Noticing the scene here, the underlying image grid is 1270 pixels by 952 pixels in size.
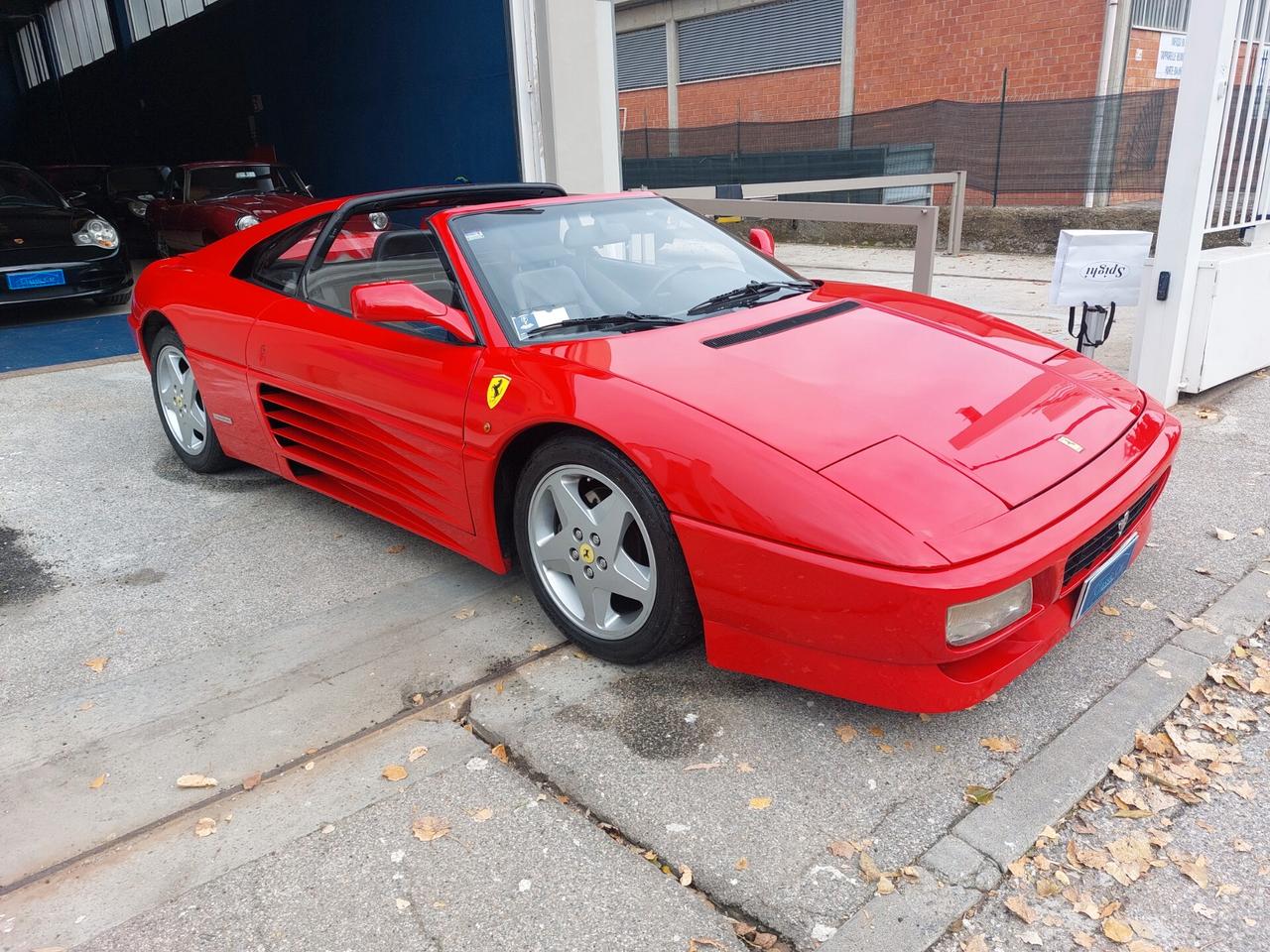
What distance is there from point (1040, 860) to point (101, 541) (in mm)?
3773

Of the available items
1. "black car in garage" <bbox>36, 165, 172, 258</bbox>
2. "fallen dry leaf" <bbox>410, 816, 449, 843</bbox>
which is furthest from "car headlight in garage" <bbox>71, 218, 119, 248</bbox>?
"fallen dry leaf" <bbox>410, 816, 449, 843</bbox>

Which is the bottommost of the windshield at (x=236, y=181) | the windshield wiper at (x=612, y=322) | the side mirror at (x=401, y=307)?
the windshield wiper at (x=612, y=322)

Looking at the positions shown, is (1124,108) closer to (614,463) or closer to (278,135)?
(278,135)

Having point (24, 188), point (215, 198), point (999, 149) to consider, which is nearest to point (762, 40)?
point (999, 149)

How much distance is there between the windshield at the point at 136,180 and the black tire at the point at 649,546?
504 inches

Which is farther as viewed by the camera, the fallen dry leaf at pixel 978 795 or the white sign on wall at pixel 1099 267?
the white sign on wall at pixel 1099 267

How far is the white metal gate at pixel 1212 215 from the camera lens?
184 inches

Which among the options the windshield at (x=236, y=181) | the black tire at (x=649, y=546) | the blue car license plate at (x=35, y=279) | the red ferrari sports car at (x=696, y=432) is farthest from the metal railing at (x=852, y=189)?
the blue car license plate at (x=35, y=279)

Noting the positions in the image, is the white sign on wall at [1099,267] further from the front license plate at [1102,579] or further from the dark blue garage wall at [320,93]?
the dark blue garage wall at [320,93]

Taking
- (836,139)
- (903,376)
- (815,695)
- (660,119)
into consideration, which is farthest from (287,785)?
(660,119)

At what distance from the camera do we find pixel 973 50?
15562mm

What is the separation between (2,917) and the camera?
6.94 feet

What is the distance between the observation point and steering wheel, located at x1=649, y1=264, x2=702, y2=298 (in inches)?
132

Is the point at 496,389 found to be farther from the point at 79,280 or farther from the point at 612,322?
the point at 79,280
